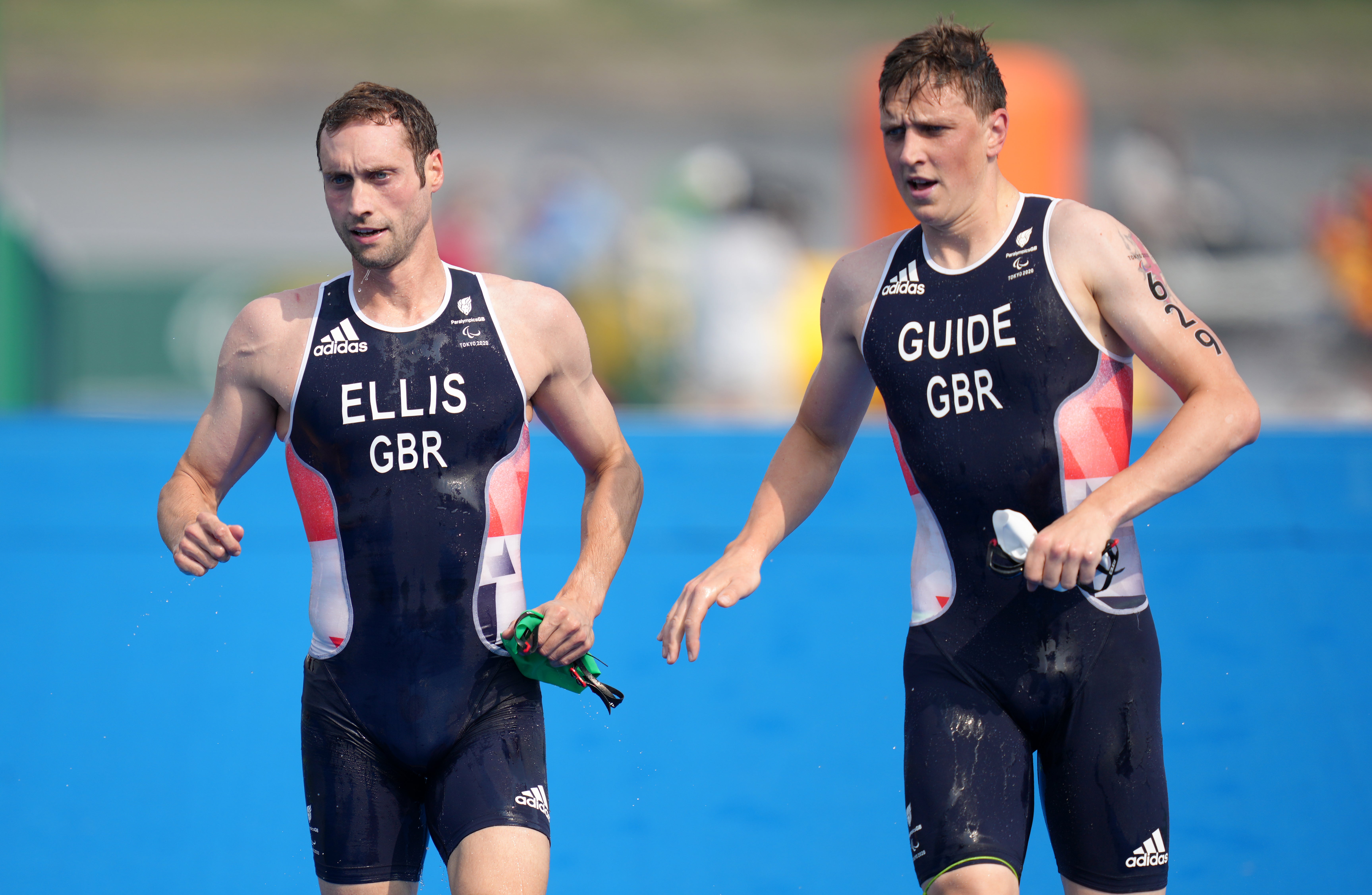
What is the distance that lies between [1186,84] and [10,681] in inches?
1003

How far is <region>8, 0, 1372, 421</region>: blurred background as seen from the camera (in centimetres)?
1330

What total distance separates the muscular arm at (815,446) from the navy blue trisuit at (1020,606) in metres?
0.15

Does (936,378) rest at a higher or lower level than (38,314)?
lower

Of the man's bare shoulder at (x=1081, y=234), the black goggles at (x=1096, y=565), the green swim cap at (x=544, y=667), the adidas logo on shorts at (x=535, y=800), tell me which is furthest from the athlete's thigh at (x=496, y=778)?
the man's bare shoulder at (x=1081, y=234)

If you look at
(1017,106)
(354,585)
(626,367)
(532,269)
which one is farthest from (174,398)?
(354,585)

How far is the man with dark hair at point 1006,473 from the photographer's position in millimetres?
3434

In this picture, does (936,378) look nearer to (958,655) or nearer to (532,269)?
(958,655)

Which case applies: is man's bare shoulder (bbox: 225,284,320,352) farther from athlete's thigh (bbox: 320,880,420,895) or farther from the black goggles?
the black goggles

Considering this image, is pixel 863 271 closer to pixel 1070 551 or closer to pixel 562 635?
pixel 1070 551

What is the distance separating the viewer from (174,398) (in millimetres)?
20406

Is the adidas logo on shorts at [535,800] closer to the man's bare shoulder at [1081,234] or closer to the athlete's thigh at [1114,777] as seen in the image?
the athlete's thigh at [1114,777]

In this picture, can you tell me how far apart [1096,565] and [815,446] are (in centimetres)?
107

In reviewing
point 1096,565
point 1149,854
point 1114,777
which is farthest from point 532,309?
point 1149,854

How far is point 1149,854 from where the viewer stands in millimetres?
3438
